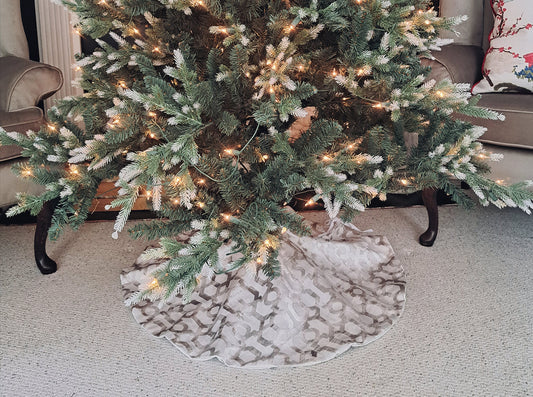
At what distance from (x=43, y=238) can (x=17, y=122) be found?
0.34 m

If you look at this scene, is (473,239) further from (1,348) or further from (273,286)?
(1,348)

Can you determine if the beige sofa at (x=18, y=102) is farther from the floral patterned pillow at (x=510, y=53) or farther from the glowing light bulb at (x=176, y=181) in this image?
the floral patterned pillow at (x=510, y=53)

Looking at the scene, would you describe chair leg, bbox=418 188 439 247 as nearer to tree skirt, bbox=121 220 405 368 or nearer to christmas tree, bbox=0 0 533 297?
tree skirt, bbox=121 220 405 368

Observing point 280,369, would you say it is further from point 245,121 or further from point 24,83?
point 24,83

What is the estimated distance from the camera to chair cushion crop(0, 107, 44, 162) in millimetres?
1256

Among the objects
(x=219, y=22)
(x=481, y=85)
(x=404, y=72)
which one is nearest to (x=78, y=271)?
(x=219, y=22)

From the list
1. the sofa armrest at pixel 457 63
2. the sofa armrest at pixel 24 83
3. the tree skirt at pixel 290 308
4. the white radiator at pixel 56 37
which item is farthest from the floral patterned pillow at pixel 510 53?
the white radiator at pixel 56 37

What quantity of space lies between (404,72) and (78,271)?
1.05 metres

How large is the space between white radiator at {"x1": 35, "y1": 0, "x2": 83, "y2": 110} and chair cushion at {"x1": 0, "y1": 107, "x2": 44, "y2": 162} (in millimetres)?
1053

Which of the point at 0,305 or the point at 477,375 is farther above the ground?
the point at 477,375

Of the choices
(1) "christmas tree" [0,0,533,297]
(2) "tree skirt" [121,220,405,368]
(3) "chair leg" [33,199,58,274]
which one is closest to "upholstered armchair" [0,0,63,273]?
(3) "chair leg" [33,199,58,274]

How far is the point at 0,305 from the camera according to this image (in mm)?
1150

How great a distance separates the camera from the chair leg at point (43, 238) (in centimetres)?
122

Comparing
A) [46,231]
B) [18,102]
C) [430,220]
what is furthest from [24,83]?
[430,220]
